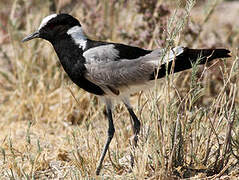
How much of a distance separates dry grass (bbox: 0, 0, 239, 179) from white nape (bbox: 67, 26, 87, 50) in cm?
32

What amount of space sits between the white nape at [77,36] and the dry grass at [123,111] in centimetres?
32

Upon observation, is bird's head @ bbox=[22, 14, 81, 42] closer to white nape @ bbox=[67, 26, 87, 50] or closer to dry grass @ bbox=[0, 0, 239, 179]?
white nape @ bbox=[67, 26, 87, 50]

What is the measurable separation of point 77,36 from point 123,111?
67 cm

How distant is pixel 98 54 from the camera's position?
3121 millimetres

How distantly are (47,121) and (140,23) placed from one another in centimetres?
134

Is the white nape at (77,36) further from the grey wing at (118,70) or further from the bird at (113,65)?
the grey wing at (118,70)

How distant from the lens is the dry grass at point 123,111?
9.32ft

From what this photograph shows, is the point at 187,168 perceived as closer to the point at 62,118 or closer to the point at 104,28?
the point at 62,118

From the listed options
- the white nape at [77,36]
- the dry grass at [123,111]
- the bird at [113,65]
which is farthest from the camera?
the white nape at [77,36]

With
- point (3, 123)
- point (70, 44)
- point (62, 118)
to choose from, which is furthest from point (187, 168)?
point (3, 123)

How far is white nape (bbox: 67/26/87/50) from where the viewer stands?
3.27 metres

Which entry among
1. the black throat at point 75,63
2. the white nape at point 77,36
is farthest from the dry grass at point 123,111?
the white nape at point 77,36

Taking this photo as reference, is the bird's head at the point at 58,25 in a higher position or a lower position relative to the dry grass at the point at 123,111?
higher

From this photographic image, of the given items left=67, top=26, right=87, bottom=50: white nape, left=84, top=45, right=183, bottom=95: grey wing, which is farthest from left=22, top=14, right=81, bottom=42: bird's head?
left=84, top=45, right=183, bottom=95: grey wing
